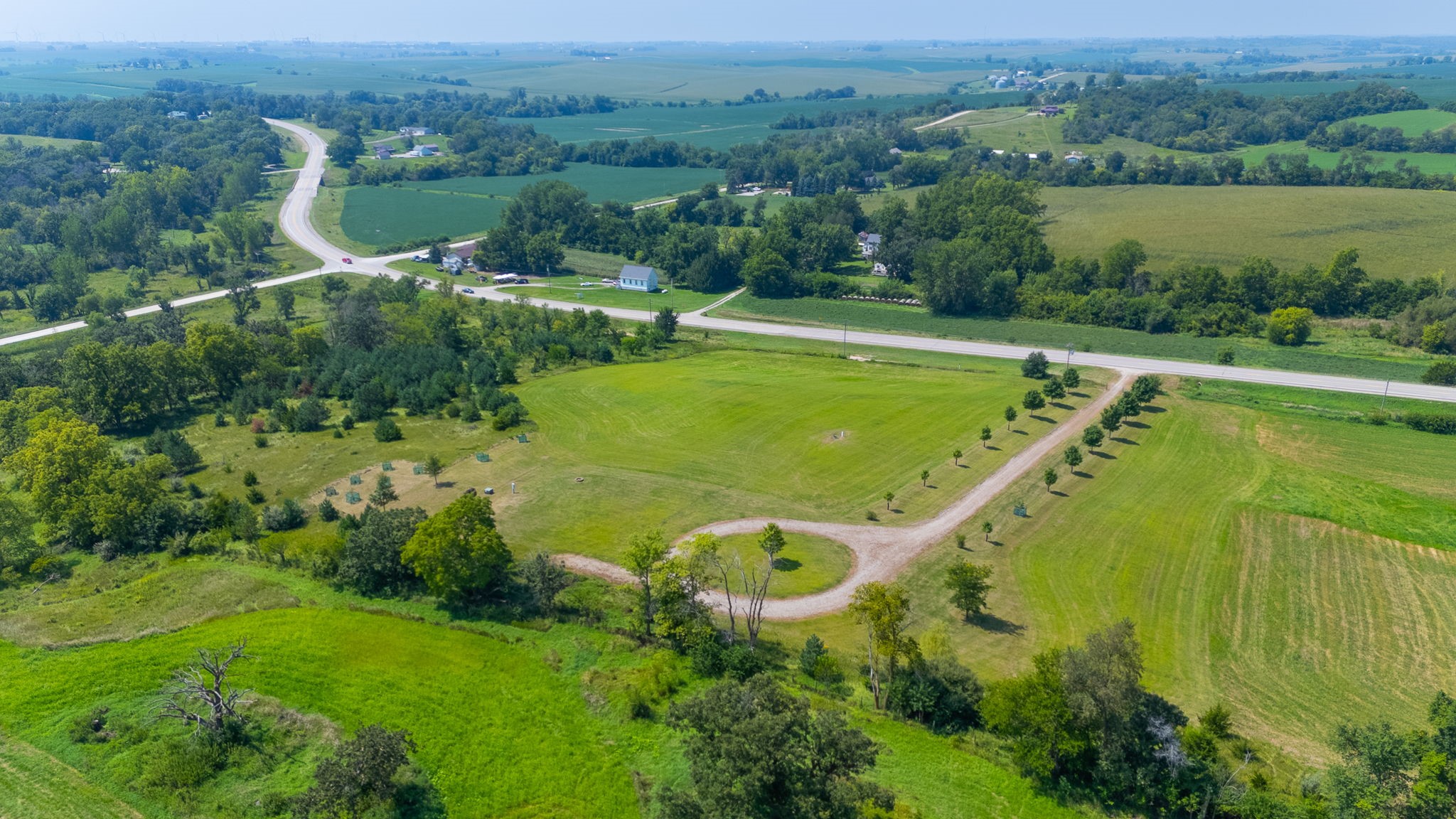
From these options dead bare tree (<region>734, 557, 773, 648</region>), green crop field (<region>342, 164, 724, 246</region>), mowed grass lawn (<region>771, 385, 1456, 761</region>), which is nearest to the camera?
mowed grass lawn (<region>771, 385, 1456, 761</region>)

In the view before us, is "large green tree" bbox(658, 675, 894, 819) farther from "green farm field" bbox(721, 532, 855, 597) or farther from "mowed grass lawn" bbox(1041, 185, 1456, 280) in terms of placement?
"mowed grass lawn" bbox(1041, 185, 1456, 280)

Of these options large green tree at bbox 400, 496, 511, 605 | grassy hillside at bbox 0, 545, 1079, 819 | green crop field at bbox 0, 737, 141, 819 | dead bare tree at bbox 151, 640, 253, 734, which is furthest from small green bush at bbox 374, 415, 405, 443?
green crop field at bbox 0, 737, 141, 819

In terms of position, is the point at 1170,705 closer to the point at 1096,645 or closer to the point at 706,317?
the point at 1096,645

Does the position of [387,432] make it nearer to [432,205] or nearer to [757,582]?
[757,582]

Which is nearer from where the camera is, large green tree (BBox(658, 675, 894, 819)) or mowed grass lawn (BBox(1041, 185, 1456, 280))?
large green tree (BBox(658, 675, 894, 819))

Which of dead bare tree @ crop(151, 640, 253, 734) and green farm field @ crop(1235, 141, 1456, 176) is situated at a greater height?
green farm field @ crop(1235, 141, 1456, 176)

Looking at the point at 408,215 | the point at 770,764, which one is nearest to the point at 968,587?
the point at 770,764
